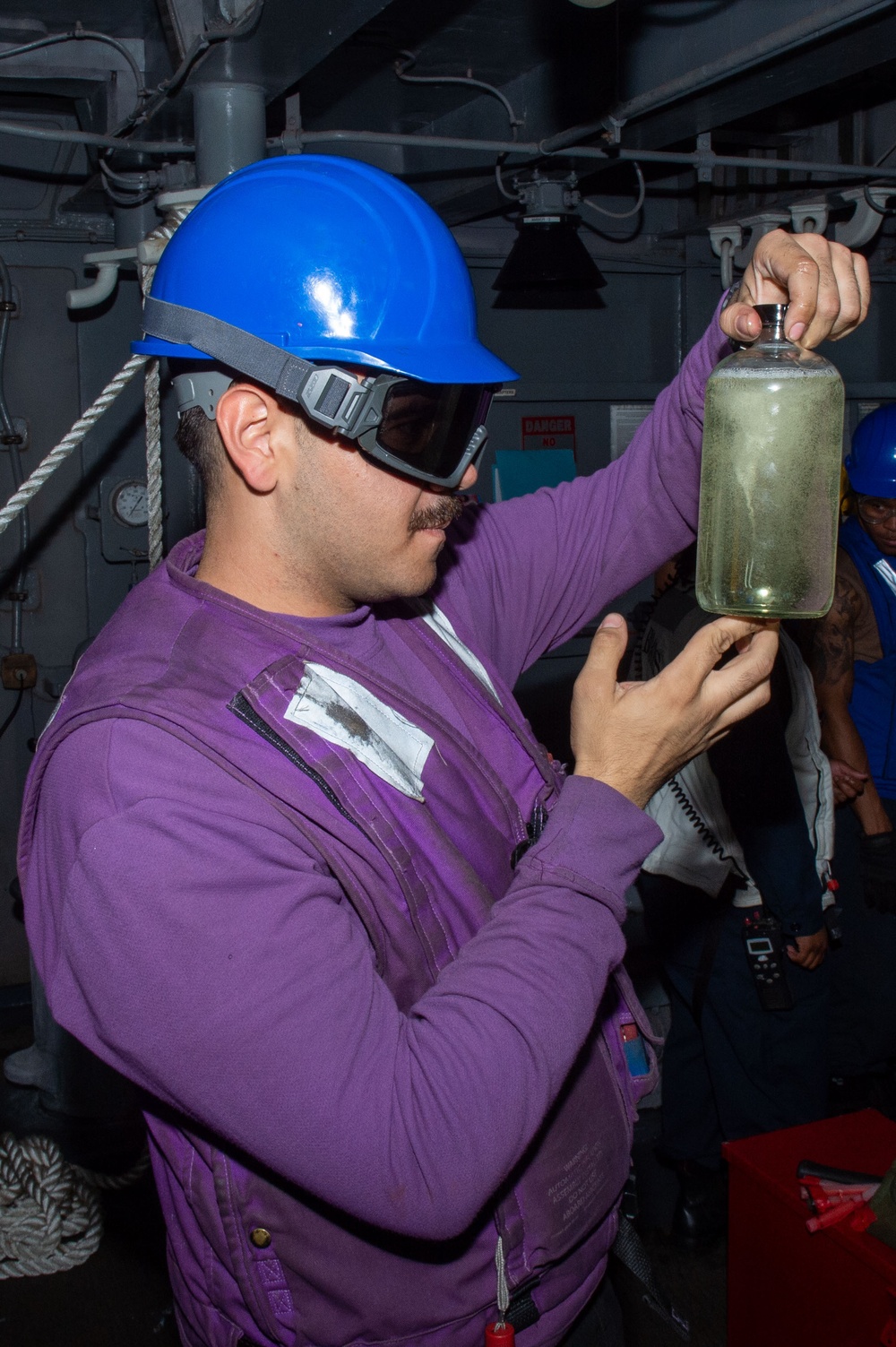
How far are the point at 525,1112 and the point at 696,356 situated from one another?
115 cm

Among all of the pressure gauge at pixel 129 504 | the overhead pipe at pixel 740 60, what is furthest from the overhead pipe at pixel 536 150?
the pressure gauge at pixel 129 504

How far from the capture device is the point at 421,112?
3.80 m

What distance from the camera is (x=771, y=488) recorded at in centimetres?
137

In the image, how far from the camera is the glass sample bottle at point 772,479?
4.40 feet

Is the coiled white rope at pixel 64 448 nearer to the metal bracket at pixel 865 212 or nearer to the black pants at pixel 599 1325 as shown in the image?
the black pants at pixel 599 1325

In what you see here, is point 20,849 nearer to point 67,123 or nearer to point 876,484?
point 876,484

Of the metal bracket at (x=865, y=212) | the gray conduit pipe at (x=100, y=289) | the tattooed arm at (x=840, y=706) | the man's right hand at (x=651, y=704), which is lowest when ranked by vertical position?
the tattooed arm at (x=840, y=706)

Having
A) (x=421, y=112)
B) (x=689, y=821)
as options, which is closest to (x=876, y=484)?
(x=689, y=821)

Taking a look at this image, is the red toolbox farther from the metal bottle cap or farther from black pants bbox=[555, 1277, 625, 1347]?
the metal bottle cap

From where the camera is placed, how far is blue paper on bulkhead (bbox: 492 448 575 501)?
507cm

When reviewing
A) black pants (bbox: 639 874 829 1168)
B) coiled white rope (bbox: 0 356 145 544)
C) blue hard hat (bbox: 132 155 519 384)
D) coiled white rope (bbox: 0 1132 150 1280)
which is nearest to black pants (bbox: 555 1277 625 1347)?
blue hard hat (bbox: 132 155 519 384)

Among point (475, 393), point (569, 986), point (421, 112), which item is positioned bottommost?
point (569, 986)

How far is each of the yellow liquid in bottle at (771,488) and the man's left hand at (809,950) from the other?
2080 mm

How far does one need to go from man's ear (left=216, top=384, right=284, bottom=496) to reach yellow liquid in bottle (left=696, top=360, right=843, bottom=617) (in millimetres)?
570
